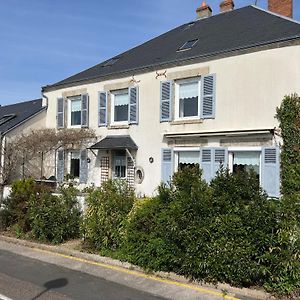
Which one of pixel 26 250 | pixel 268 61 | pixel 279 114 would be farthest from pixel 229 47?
pixel 26 250

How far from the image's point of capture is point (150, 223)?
793 centimetres

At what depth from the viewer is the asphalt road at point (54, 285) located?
626 centimetres

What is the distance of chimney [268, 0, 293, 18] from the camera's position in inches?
609

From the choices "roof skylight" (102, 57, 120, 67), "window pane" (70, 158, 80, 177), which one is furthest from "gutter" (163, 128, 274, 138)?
"roof skylight" (102, 57, 120, 67)

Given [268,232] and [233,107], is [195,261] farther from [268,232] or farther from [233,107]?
[233,107]

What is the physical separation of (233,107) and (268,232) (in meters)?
6.60

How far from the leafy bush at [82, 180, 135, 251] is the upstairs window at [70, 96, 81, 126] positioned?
9163 millimetres

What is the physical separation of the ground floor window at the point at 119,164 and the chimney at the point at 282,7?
8634mm

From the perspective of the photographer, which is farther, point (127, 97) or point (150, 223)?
point (127, 97)

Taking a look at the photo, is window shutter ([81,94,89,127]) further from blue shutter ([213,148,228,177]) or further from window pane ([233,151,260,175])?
window pane ([233,151,260,175])

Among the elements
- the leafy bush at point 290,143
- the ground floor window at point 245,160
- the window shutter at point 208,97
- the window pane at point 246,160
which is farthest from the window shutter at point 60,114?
the leafy bush at point 290,143

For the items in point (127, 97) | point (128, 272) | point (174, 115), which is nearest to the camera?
point (128, 272)

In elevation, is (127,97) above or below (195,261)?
above

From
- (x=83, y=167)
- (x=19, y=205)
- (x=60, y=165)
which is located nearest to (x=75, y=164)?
(x=60, y=165)
